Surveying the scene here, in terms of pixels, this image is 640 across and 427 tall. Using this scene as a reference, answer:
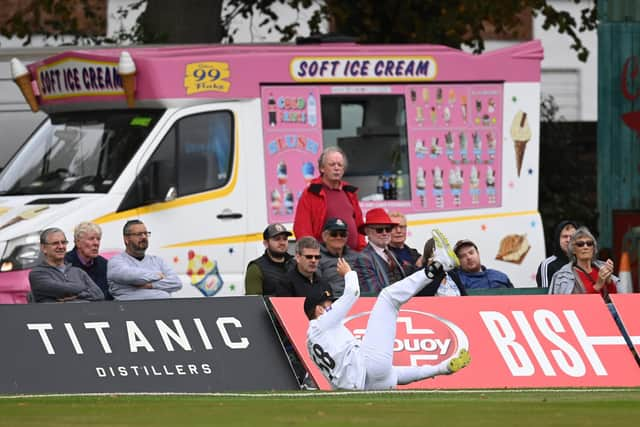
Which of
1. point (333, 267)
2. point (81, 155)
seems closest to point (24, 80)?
point (81, 155)

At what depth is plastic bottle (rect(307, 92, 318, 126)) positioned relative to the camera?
1847cm

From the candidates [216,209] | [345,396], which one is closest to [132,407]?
[345,396]

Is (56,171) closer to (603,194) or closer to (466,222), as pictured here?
(466,222)

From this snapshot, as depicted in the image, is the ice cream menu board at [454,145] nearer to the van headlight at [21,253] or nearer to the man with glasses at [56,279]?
the van headlight at [21,253]

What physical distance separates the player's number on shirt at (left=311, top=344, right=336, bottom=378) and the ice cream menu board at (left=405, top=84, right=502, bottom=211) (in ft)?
17.9

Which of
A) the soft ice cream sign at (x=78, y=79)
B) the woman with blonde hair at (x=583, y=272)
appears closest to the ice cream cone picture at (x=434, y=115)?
the soft ice cream sign at (x=78, y=79)

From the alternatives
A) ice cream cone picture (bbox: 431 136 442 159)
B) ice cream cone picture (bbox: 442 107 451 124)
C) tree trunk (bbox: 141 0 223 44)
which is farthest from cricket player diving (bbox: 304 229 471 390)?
tree trunk (bbox: 141 0 223 44)

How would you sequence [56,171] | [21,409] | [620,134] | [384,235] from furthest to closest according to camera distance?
1. [620,134]
2. [56,171]
3. [384,235]
4. [21,409]

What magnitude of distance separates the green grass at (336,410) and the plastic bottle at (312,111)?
538 cm

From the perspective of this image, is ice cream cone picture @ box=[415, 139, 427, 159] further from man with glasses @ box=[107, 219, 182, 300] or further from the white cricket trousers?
the white cricket trousers

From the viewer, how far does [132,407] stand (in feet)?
40.3

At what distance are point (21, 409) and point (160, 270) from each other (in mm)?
4324

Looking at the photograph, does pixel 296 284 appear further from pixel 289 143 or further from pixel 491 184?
pixel 491 184

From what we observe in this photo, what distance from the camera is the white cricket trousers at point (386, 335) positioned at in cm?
1345
